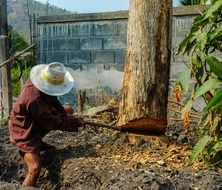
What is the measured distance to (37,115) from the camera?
4945mm

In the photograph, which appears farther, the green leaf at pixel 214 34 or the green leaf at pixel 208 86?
the green leaf at pixel 214 34

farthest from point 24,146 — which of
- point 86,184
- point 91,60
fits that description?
point 91,60

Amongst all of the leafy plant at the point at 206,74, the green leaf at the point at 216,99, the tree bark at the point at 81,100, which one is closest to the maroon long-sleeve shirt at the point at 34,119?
the leafy plant at the point at 206,74

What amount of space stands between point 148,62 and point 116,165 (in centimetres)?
99

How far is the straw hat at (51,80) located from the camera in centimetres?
504

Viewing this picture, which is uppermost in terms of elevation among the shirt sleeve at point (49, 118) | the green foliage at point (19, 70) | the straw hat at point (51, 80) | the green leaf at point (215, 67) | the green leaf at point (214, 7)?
the green leaf at point (214, 7)

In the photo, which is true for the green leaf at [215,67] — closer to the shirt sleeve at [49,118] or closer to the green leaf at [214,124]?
the green leaf at [214,124]

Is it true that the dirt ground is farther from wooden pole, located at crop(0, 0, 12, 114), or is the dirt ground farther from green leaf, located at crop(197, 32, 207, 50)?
wooden pole, located at crop(0, 0, 12, 114)

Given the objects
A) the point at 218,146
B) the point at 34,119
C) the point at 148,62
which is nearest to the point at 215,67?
the point at 218,146

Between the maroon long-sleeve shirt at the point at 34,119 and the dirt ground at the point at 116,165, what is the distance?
0.82ft

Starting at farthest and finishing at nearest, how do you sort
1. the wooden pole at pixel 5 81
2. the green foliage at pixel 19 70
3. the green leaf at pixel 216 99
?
the green foliage at pixel 19 70 → the wooden pole at pixel 5 81 → the green leaf at pixel 216 99

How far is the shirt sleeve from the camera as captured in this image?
16.2 ft

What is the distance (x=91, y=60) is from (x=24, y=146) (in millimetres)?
4238

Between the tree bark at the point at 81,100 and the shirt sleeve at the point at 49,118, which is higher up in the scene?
the shirt sleeve at the point at 49,118
